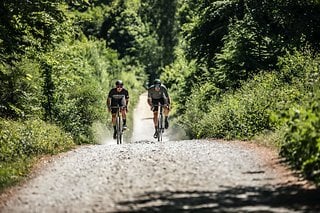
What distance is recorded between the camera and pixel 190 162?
12.2 metres

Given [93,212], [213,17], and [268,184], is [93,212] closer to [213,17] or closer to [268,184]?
[268,184]

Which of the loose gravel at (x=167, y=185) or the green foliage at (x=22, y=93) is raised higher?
the green foliage at (x=22, y=93)

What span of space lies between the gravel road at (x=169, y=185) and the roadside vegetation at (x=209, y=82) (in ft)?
2.10

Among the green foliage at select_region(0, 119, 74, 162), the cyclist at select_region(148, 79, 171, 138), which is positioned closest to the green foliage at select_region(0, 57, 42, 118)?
the green foliage at select_region(0, 119, 74, 162)

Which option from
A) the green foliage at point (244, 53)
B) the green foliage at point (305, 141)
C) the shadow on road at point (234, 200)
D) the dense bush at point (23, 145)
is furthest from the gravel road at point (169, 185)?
the green foliage at point (244, 53)

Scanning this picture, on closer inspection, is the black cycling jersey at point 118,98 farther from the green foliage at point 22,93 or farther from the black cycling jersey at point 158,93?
the green foliage at point 22,93

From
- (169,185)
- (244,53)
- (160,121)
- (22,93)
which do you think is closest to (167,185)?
(169,185)

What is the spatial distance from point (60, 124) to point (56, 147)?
5427mm

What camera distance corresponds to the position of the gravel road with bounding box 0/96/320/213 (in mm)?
8469

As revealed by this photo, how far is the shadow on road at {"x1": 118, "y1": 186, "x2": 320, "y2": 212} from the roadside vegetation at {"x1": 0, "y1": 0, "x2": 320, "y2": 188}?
782 mm

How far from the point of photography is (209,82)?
89.7 ft

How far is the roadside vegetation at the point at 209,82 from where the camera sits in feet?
44.0

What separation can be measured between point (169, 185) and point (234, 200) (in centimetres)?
152

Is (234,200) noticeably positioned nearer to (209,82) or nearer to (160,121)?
(160,121)
